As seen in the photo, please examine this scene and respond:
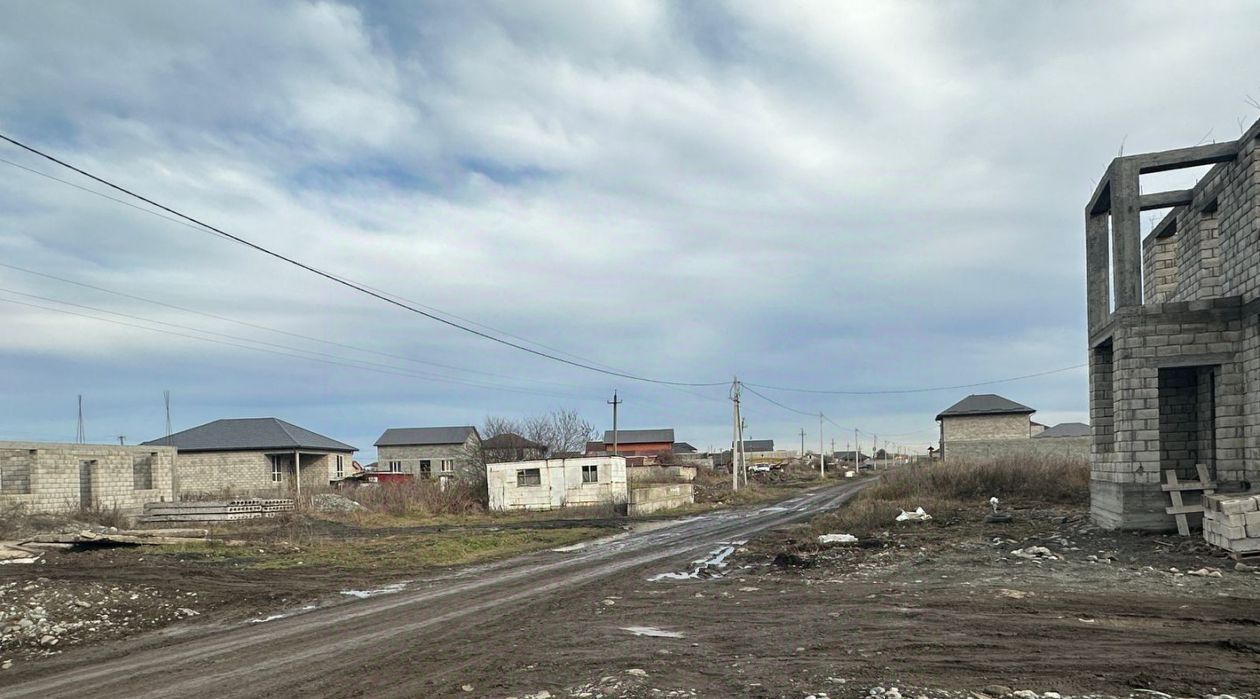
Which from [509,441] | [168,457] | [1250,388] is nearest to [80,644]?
[1250,388]

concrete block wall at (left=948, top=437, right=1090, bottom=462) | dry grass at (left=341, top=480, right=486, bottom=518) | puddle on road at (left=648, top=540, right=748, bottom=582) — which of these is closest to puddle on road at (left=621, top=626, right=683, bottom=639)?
puddle on road at (left=648, top=540, right=748, bottom=582)

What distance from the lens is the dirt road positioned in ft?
27.2

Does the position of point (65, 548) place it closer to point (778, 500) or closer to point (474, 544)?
point (474, 544)

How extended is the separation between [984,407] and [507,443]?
3522 cm

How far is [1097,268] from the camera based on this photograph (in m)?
20.6

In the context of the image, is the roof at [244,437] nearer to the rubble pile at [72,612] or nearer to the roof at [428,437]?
the roof at [428,437]

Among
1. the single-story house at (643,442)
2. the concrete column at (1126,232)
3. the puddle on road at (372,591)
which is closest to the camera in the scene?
the puddle on road at (372,591)

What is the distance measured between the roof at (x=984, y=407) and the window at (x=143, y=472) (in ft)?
165

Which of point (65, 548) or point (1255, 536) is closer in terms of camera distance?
point (1255, 536)

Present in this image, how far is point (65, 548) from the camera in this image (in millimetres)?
20703

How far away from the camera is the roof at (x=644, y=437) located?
97.6 metres

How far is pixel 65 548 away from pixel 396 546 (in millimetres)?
7961

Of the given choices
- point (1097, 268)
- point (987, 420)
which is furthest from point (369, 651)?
point (987, 420)

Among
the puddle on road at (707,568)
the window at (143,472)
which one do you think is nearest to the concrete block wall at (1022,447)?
the puddle on road at (707,568)
